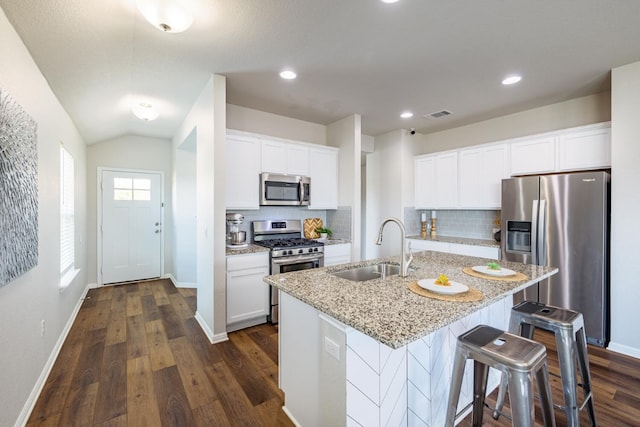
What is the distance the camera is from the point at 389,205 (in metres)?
4.98

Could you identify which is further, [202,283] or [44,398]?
[202,283]

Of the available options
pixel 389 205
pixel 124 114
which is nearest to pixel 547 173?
pixel 389 205

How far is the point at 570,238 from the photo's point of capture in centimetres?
292

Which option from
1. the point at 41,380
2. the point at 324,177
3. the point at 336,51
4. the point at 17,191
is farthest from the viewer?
the point at 324,177

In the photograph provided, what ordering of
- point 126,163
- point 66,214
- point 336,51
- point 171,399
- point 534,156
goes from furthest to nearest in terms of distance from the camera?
point 126,163 < point 534,156 < point 66,214 < point 336,51 < point 171,399

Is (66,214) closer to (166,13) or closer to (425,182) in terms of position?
(166,13)

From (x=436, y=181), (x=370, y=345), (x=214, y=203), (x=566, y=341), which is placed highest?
(x=436, y=181)

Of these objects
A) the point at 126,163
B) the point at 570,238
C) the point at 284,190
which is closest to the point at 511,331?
the point at 570,238

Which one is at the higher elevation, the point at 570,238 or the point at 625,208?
the point at 625,208

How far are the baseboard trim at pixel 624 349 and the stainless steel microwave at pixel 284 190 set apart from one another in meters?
3.50

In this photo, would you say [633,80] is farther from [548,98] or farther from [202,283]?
[202,283]

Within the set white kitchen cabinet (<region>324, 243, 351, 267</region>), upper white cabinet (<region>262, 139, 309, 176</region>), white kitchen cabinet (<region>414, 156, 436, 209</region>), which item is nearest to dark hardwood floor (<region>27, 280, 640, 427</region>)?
white kitchen cabinet (<region>324, 243, 351, 267</region>)

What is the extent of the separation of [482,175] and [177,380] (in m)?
4.23

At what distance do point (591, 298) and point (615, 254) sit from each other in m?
0.48
